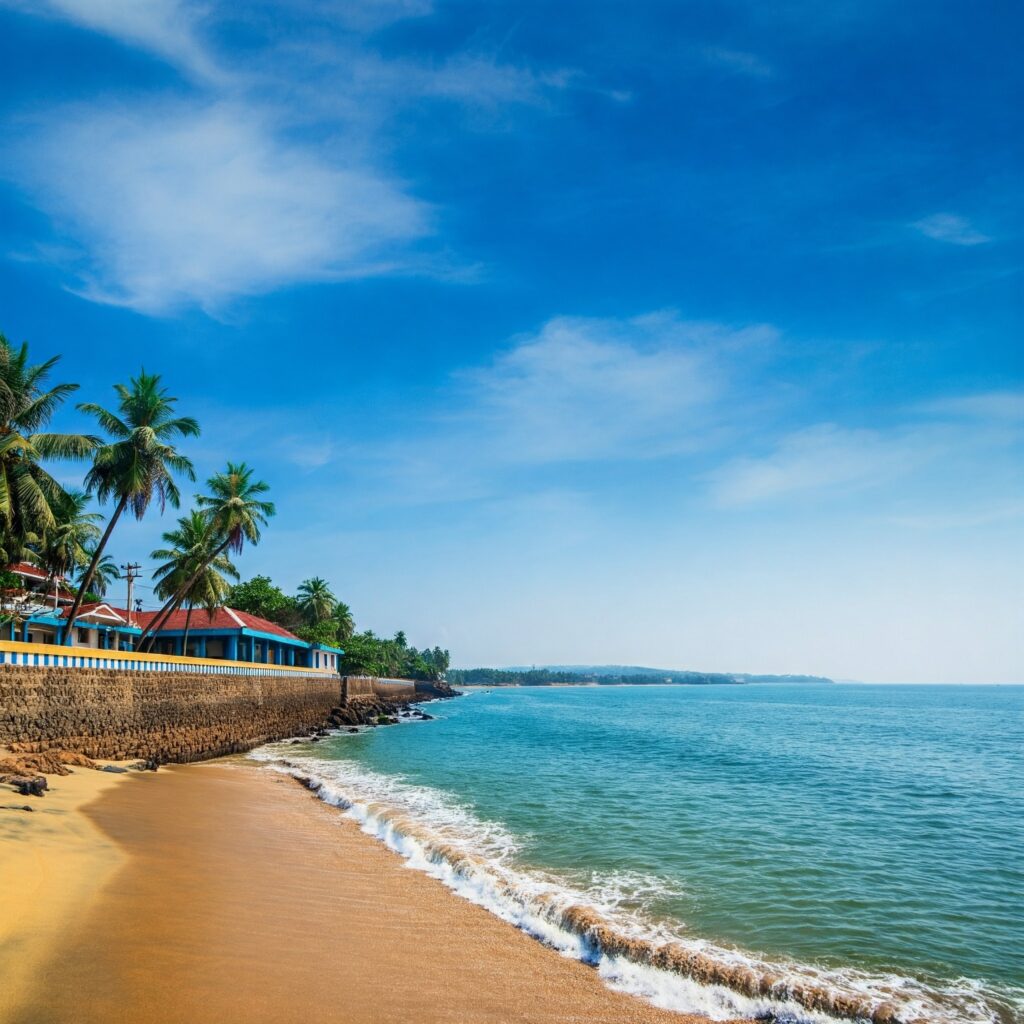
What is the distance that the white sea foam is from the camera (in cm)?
710

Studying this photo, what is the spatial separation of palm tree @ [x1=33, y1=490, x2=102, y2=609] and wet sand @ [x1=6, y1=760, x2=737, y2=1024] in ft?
77.3

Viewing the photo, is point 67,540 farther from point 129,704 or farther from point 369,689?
point 369,689

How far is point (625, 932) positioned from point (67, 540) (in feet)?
125

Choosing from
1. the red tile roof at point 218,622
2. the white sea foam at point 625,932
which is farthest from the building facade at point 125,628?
the white sea foam at point 625,932

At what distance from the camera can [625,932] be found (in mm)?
8547

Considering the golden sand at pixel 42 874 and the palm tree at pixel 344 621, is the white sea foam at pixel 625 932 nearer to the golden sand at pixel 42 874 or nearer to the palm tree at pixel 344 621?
the golden sand at pixel 42 874

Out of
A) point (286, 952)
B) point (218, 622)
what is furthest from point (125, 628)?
point (286, 952)

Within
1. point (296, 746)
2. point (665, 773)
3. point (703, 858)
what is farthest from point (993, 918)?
point (296, 746)

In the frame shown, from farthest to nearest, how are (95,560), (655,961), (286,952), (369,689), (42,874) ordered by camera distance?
(369,689) < (95,560) < (42,874) < (655,961) < (286,952)

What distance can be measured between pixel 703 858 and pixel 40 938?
10.2 m

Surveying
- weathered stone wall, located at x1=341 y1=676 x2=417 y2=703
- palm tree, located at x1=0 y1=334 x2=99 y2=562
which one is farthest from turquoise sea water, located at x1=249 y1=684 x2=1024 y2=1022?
weathered stone wall, located at x1=341 y1=676 x2=417 y2=703

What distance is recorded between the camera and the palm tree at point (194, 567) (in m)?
40.8

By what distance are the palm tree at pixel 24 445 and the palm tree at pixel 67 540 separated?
729cm

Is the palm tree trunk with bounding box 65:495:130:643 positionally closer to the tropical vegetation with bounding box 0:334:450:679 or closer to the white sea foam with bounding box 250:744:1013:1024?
the tropical vegetation with bounding box 0:334:450:679
